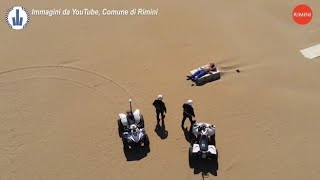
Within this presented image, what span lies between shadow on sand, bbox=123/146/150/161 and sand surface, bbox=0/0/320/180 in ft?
0.49

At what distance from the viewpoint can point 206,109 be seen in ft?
49.2

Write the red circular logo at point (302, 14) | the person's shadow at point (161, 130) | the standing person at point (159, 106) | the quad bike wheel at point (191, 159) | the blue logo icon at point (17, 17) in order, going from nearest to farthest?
1. the quad bike wheel at point (191, 159)
2. the standing person at point (159, 106)
3. the person's shadow at point (161, 130)
4. the blue logo icon at point (17, 17)
5. the red circular logo at point (302, 14)

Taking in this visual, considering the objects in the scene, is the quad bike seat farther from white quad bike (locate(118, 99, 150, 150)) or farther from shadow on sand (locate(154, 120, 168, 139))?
white quad bike (locate(118, 99, 150, 150))

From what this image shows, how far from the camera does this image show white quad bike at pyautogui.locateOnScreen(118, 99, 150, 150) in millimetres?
13156

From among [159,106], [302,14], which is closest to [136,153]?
[159,106]

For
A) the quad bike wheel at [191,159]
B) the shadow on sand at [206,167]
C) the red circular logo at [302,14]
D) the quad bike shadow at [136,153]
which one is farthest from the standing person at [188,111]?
the red circular logo at [302,14]

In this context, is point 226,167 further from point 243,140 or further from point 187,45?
point 187,45

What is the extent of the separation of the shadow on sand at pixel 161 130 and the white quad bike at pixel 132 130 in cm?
67

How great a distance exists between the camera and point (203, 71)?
631 inches

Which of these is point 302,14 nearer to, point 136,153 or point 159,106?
point 159,106

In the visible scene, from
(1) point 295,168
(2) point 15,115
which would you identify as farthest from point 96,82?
(1) point 295,168

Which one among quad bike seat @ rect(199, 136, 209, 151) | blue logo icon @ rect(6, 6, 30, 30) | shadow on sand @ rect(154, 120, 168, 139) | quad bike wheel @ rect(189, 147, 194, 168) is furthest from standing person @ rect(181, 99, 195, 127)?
blue logo icon @ rect(6, 6, 30, 30)

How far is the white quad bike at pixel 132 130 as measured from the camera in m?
13.2

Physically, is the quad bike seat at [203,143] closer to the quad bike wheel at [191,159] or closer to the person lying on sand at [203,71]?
the quad bike wheel at [191,159]
